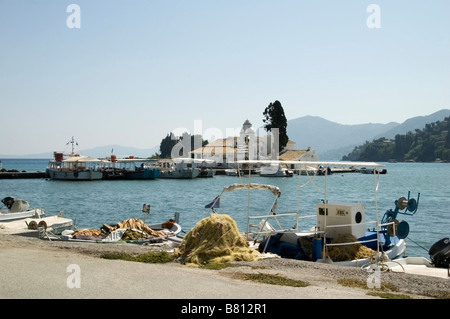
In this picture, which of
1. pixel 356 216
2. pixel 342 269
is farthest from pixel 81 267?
pixel 356 216

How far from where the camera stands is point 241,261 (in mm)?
14086

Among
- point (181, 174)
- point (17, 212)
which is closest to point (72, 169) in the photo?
point (181, 174)

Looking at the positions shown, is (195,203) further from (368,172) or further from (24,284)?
(368,172)

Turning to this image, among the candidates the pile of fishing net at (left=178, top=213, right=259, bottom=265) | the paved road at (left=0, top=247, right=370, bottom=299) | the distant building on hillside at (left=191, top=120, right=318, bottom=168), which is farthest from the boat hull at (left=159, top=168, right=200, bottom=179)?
the paved road at (left=0, top=247, right=370, bottom=299)

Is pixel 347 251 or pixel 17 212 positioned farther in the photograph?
pixel 17 212

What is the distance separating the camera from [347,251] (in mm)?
16250

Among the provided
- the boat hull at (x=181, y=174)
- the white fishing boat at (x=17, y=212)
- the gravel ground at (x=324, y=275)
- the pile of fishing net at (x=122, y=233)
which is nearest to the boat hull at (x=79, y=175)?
the boat hull at (x=181, y=174)

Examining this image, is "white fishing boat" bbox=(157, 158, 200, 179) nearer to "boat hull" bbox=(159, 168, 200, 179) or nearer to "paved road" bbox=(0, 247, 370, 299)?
"boat hull" bbox=(159, 168, 200, 179)

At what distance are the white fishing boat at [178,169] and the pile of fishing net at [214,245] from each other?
81.4 metres

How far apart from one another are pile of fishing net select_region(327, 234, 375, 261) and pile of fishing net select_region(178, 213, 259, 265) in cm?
297

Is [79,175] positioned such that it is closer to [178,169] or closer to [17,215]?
[178,169]

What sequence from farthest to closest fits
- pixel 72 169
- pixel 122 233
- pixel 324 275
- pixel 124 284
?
pixel 72 169, pixel 122 233, pixel 324 275, pixel 124 284

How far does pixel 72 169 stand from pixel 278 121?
46.2 meters

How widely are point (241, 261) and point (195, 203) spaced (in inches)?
1505
